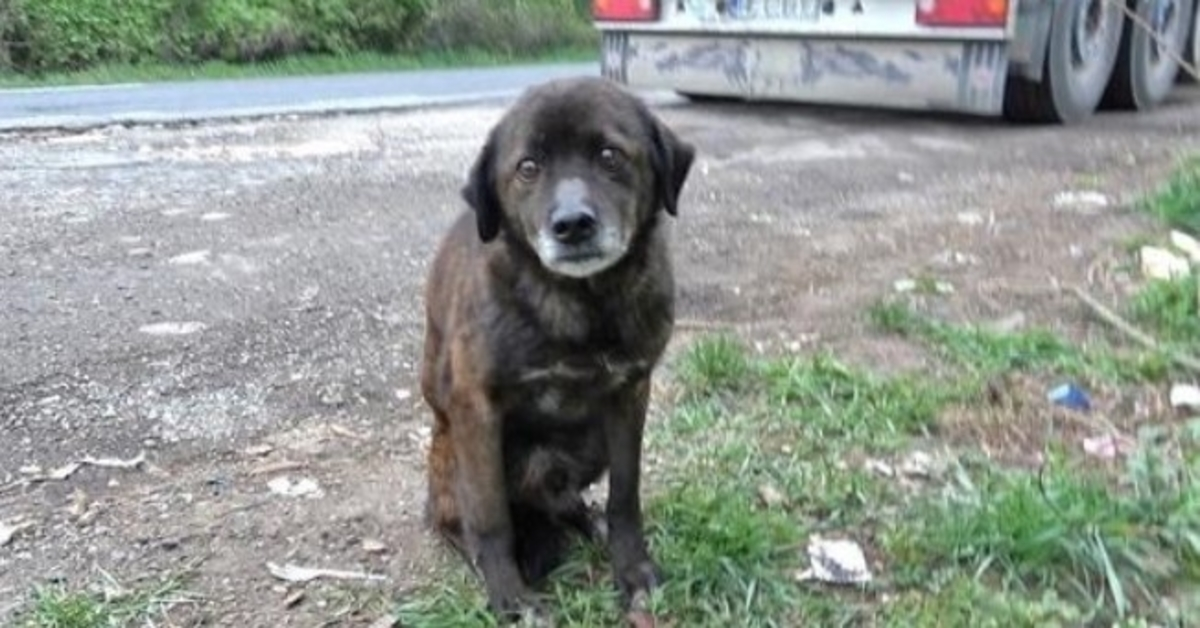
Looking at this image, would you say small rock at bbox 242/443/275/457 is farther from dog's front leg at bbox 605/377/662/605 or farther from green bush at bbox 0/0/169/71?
green bush at bbox 0/0/169/71

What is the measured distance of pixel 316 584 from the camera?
2926 millimetres

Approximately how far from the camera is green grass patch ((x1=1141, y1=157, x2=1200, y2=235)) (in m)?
5.88

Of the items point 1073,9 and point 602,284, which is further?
point 1073,9

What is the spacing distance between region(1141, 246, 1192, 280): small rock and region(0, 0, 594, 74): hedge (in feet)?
49.4

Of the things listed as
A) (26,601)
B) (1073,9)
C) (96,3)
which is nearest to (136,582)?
(26,601)

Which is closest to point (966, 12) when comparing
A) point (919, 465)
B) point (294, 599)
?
point (919, 465)

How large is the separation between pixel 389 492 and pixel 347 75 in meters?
13.3

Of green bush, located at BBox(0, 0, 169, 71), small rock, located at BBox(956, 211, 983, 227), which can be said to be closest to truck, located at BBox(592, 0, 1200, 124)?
small rock, located at BBox(956, 211, 983, 227)

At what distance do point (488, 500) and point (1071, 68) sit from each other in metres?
7.31

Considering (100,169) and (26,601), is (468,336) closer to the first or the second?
(26,601)

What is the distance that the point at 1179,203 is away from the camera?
19.6 feet

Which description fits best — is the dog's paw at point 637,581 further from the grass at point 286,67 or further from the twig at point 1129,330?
the grass at point 286,67

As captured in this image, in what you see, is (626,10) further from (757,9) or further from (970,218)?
(970,218)

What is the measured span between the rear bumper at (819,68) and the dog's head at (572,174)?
574 cm
